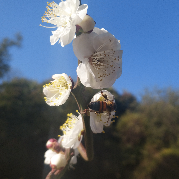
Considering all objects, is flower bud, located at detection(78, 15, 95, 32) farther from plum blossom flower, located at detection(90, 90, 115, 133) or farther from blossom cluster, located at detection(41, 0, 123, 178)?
plum blossom flower, located at detection(90, 90, 115, 133)

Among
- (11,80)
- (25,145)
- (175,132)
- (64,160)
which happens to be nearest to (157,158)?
(175,132)

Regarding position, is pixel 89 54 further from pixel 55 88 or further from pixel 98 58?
pixel 55 88

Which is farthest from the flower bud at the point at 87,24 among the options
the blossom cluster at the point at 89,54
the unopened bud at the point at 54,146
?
the unopened bud at the point at 54,146

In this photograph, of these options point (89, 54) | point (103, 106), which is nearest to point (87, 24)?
point (89, 54)

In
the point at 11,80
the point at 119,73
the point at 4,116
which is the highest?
the point at 11,80

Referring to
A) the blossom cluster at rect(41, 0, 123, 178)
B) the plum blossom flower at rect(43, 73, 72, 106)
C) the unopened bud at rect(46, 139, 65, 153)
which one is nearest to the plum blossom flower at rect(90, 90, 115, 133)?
the blossom cluster at rect(41, 0, 123, 178)

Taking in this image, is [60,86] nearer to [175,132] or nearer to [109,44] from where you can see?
[109,44]

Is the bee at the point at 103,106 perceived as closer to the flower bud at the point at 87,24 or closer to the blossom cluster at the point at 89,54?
the blossom cluster at the point at 89,54
